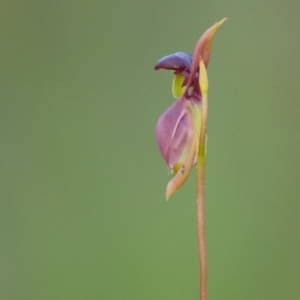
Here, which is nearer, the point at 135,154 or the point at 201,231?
the point at 201,231

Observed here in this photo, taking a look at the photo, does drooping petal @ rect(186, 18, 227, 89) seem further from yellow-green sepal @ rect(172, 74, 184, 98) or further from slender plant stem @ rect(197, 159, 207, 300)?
slender plant stem @ rect(197, 159, 207, 300)

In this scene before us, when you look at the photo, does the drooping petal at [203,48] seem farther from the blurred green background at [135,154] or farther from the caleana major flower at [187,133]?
the blurred green background at [135,154]

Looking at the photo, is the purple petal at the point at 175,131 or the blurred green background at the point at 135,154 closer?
the purple petal at the point at 175,131

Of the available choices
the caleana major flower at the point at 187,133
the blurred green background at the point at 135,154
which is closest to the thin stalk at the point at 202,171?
the caleana major flower at the point at 187,133

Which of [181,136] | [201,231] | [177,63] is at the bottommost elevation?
[201,231]

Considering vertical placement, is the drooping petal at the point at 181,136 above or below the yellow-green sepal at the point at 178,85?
below

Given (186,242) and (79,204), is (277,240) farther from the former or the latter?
(79,204)

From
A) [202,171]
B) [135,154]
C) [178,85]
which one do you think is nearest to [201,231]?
[202,171]

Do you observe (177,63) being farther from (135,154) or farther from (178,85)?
Answer: (135,154)

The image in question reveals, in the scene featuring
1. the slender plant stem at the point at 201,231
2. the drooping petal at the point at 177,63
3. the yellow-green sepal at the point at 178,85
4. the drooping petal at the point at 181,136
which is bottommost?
the slender plant stem at the point at 201,231
